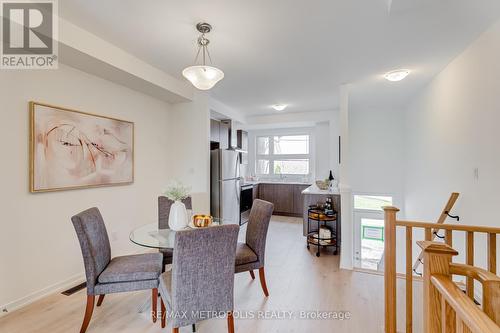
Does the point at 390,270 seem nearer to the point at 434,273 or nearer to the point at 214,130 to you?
the point at 434,273

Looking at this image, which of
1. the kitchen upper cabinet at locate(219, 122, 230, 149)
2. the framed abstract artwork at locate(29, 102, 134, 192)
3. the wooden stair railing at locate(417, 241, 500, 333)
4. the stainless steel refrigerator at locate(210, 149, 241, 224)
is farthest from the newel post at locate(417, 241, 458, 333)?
the kitchen upper cabinet at locate(219, 122, 230, 149)

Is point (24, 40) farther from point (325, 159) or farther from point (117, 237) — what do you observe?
point (325, 159)

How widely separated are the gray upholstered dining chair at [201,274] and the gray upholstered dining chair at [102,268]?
38 centimetres

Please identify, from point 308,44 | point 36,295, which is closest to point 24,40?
point 36,295

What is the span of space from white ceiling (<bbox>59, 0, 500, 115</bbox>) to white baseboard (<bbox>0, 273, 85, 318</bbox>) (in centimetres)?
253

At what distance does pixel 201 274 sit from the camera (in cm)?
158

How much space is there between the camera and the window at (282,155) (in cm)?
655

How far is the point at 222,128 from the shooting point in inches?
201

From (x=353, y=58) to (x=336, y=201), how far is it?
222 centimetres

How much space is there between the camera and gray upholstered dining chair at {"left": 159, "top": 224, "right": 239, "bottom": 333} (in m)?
1.52

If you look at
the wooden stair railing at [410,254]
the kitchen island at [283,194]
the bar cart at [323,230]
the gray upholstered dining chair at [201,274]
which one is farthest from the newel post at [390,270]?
the kitchen island at [283,194]

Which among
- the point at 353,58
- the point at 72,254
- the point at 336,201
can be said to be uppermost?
the point at 353,58

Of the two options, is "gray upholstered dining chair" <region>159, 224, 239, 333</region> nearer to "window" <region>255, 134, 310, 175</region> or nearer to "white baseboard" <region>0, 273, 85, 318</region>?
"white baseboard" <region>0, 273, 85, 318</region>

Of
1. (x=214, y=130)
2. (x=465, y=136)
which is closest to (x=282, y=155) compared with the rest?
(x=214, y=130)
